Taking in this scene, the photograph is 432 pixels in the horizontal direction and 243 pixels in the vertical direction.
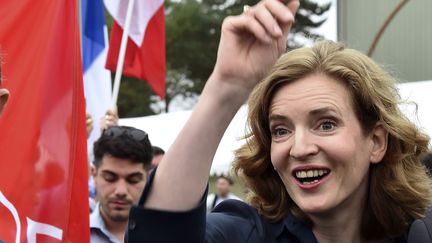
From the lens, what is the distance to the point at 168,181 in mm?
1954

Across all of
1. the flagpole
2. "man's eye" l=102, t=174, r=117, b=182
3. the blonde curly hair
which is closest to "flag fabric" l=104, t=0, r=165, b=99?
the flagpole

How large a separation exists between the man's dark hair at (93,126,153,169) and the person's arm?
8.23 feet

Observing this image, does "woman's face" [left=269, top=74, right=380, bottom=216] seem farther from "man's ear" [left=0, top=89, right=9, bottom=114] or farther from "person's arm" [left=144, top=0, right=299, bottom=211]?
"man's ear" [left=0, top=89, right=9, bottom=114]

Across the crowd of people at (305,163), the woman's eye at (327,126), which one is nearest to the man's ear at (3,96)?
the crowd of people at (305,163)

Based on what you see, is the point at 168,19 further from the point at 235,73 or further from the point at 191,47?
the point at 235,73

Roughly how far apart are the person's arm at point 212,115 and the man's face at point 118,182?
2.43 meters

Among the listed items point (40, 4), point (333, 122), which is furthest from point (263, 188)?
point (40, 4)

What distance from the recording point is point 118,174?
449cm

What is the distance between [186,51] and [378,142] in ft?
99.4

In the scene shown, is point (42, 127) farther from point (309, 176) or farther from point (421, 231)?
point (421, 231)

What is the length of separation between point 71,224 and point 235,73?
153cm

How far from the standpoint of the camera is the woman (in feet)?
6.39

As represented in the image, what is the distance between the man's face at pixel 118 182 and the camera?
173 inches

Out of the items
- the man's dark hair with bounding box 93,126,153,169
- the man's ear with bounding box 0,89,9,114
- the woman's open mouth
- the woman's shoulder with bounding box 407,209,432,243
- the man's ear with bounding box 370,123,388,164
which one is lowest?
the woman's shoulder with bounding box 407,209,432,243
